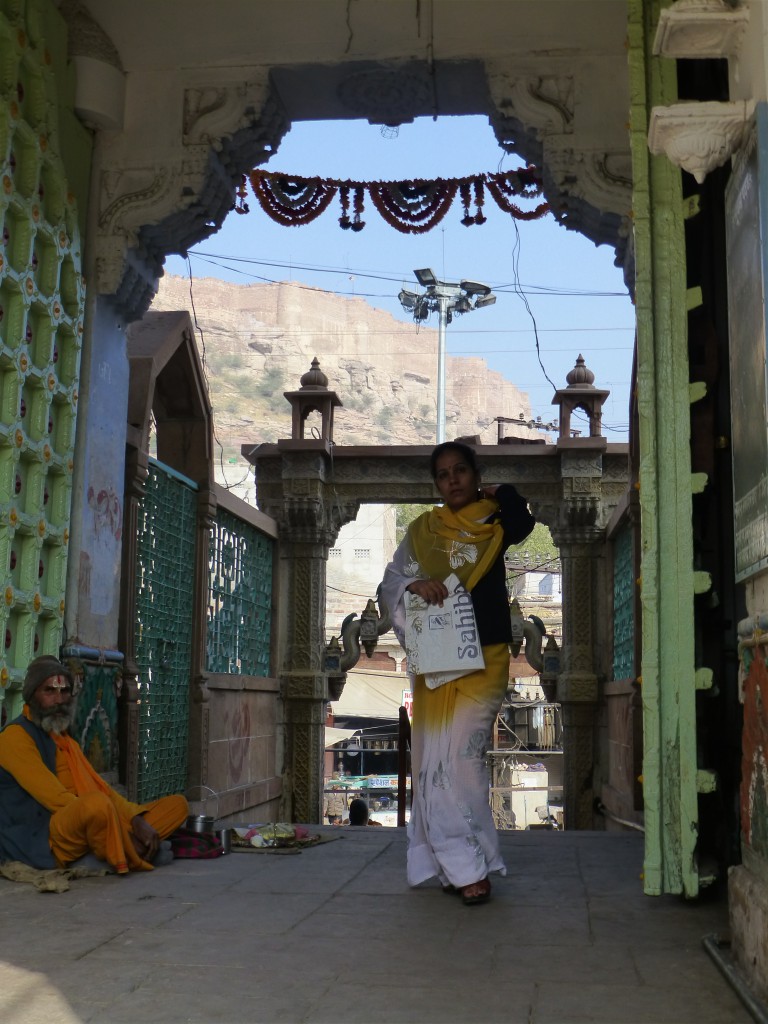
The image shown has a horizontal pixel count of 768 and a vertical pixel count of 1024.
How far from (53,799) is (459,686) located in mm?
1685

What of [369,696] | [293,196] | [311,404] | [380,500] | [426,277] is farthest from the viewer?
[369,696]

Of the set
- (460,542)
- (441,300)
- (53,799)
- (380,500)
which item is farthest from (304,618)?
(441,300)

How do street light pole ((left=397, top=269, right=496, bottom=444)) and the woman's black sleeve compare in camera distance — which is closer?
the woman's black sleeve

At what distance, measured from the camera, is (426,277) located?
30.8 metres

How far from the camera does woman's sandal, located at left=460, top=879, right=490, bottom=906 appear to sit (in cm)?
414

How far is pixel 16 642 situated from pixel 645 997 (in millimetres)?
3471

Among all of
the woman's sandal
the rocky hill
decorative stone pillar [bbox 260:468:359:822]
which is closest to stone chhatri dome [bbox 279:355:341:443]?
decorative stone pillar [bbox 260:468:359:822]

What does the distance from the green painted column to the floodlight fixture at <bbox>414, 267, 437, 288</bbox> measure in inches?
998

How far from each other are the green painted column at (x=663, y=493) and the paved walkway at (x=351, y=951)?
31 centimetres

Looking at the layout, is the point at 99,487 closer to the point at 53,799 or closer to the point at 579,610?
the point at 53,799

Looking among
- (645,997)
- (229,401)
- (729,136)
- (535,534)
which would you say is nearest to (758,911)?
(645,997)

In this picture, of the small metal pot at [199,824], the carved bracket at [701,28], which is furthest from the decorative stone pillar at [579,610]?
the carved bracket at [701,28]

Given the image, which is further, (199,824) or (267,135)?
(267,135)

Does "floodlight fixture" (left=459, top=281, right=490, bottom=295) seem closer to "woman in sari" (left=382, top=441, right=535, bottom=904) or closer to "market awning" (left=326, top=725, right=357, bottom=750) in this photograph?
"market awning" (left=326, top=725, right=357, bottom=750)
